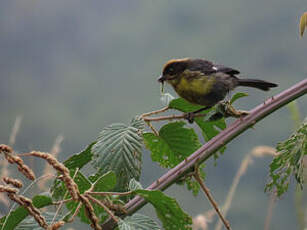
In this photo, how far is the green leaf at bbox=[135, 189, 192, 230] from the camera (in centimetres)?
Result: 70

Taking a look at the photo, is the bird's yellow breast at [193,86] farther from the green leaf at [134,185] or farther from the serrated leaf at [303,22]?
the green leaf at [134,185]

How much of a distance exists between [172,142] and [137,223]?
0.99 ft

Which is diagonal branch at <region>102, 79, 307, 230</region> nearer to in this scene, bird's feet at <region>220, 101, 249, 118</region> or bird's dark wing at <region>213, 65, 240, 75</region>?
bird's feet at <region>220, 101, 249, 118</region>

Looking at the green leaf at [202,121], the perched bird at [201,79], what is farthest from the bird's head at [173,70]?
the green leaf at [202,121]

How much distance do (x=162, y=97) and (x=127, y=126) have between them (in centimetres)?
23

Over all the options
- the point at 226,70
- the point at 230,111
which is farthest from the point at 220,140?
the point at 226,70

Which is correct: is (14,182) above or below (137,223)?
above

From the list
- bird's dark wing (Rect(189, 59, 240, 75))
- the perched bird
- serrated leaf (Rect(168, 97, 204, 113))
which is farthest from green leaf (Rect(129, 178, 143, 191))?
bird's dark wing (Rect(189, 59, 240, 75))

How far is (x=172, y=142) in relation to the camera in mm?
989

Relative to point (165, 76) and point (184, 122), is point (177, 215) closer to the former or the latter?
point (184, 122)

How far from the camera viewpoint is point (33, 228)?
2.47 ft

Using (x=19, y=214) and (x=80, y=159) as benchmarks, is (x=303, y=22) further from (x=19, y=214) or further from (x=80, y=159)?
(x=19, y=214)

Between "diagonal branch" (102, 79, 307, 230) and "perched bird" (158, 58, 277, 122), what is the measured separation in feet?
2.26

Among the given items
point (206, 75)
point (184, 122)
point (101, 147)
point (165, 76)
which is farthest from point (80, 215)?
point (206, 75)
